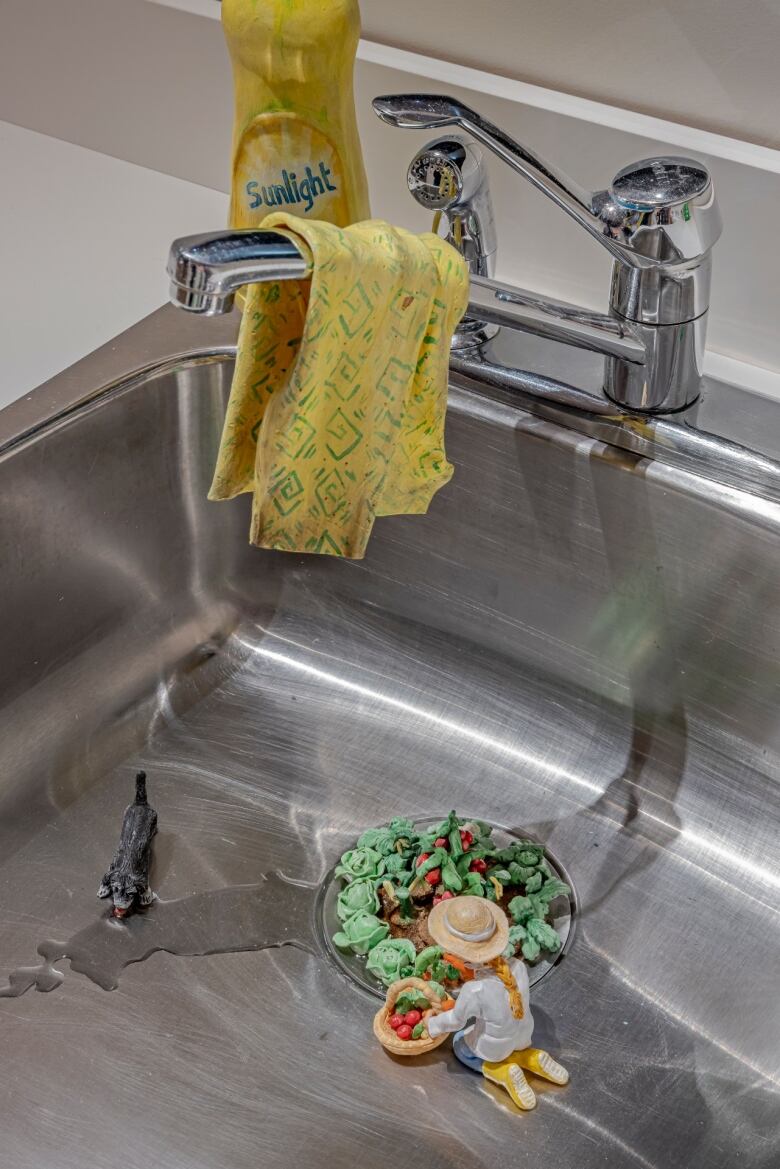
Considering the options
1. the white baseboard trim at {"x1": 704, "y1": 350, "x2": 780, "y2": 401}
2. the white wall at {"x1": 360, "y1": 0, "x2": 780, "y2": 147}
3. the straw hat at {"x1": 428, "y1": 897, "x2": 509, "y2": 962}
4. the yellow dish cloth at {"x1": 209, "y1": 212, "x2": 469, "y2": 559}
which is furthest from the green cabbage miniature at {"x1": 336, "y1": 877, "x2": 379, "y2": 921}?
the white wall at {"x1": 360, "y1": 0, "x2": 780, "y2": 147}

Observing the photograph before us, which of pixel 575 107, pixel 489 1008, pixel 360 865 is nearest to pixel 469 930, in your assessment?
pixel 489 1008

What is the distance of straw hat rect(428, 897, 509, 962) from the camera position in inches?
23.9

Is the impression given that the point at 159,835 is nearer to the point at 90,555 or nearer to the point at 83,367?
the point at 90,555

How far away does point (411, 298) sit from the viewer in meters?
0.59

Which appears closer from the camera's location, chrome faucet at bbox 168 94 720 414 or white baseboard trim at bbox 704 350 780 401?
chrome faucet at bbox 168 94 720 414

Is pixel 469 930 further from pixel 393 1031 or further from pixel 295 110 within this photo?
pixel 295 110

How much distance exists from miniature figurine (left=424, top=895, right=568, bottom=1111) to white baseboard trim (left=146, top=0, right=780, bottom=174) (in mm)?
435

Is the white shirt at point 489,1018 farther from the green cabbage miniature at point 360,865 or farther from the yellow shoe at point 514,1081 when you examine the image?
the green cabbage miniature at point 360,865

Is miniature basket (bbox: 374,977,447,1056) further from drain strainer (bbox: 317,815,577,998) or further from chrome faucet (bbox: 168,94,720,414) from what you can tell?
chrome faucet (bbox: 168,94,720,414)

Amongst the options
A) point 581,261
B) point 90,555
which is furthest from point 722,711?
point 90,555

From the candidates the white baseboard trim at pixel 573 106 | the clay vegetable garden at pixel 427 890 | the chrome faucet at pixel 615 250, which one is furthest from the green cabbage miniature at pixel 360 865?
the white baseboard trim at pixel 573 106

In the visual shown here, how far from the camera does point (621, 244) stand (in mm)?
655

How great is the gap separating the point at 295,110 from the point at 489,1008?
46 cm

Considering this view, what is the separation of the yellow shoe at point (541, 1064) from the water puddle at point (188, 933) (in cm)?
13
